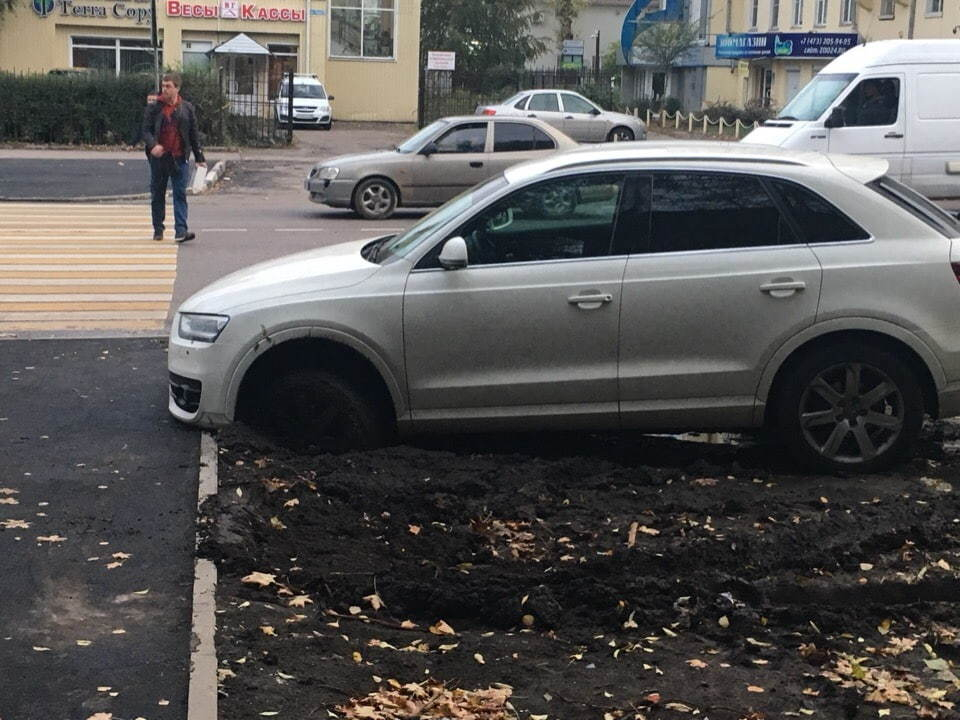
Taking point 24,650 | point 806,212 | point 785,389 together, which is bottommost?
point 24,650

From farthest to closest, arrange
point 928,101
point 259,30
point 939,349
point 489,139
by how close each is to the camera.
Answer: point 259,30, point 489,139, point 928,101, point 939,349

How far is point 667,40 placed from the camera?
210 ft

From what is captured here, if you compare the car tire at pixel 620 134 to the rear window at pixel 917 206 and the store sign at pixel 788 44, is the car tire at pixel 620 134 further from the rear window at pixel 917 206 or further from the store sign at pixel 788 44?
the rear window at pixel 917 206

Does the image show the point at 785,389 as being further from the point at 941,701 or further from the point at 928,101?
the point at 928,101

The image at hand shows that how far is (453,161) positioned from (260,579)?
611 inches

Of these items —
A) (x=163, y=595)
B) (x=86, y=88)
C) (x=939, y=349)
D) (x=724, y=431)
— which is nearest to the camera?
(x=163, y=595)

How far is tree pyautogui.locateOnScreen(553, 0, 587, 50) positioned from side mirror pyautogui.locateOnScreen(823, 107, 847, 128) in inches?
2364

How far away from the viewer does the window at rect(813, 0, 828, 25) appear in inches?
2127

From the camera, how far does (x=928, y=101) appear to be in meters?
17.9

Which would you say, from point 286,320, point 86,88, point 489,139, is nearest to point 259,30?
point 86,88

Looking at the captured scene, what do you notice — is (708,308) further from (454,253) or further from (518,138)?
(518,138)

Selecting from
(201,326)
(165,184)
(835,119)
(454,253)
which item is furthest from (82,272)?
(835,119)

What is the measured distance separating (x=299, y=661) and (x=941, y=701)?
215 centimetres

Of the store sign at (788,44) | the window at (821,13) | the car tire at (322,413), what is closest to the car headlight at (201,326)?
the car tire at (322,413)
